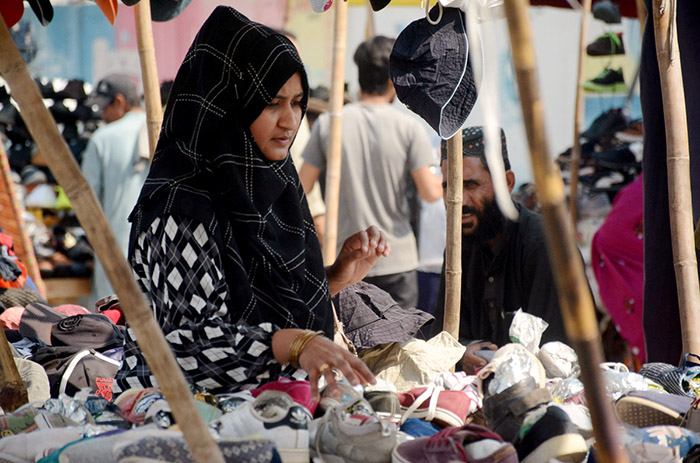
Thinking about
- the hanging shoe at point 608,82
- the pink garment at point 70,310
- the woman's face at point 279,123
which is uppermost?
the woman's face at point 279,123

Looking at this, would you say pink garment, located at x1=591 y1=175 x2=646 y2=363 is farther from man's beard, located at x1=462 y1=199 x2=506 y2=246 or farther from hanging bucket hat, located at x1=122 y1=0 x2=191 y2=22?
hanging bucket hat, located at x1=122 y1=0 x2=191 y2=22

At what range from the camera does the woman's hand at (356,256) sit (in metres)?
Answer: 1.95

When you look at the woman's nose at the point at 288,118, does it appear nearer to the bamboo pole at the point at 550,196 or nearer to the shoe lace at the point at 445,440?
the shoe lace at the point at 445,440

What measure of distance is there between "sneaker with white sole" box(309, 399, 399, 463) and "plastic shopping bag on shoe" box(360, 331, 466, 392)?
527mm

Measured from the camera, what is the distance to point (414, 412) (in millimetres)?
1580

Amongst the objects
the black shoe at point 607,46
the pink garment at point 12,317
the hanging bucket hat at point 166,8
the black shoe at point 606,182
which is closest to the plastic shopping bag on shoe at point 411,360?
the hanging bucket hat at point 166,8

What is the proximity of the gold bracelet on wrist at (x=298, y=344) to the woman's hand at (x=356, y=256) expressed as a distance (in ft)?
1.90

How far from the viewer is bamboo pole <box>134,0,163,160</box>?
228cm

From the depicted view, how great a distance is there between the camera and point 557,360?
6.29 feet

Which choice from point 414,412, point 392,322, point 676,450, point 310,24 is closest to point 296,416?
point 414,412

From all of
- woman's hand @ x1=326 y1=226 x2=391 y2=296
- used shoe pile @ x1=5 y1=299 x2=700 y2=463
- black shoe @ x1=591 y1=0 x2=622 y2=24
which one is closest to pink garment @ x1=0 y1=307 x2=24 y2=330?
used shoe pile @ x1=5 y1=299 x2=700 y2=463

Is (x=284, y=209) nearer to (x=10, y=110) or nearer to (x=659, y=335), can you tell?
(x=659, y=335)

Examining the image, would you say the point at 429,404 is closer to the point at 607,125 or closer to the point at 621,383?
the point at 621,383

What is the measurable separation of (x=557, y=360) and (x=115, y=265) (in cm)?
115
